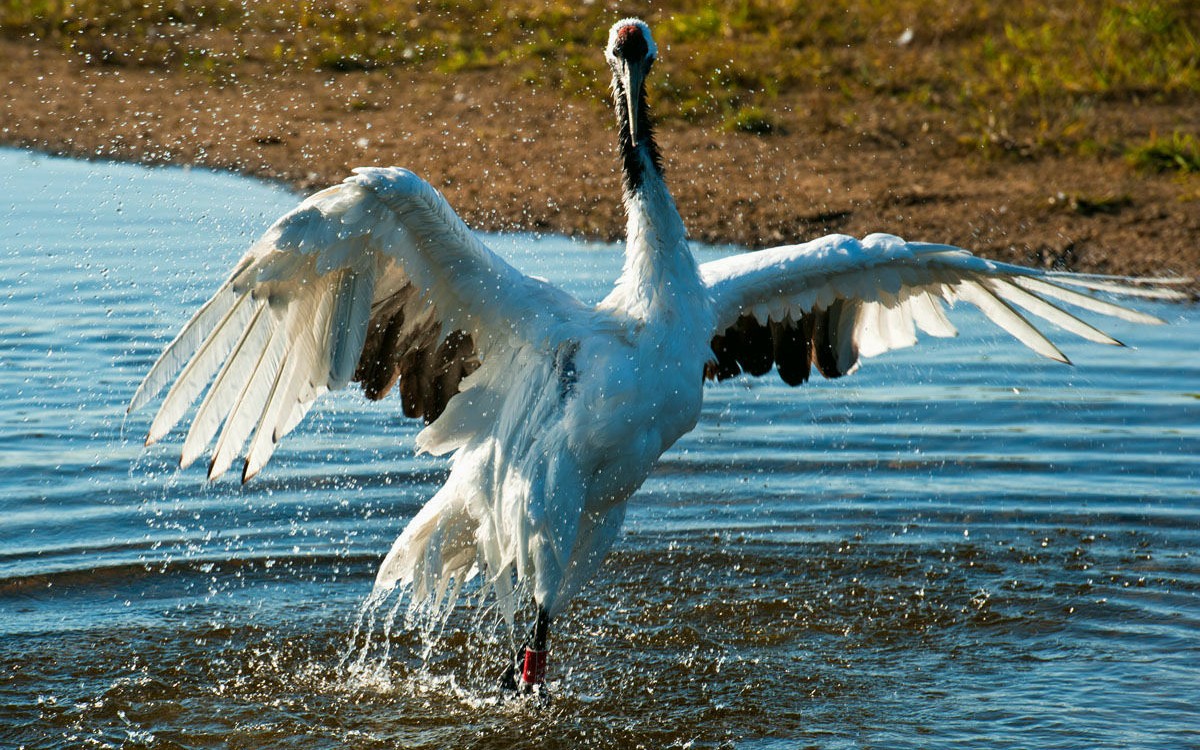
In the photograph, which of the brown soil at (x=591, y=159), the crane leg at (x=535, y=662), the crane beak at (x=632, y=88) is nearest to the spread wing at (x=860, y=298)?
the crane beak at (x=632, y=88)

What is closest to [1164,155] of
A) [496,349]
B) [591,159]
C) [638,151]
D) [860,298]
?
[591,159]

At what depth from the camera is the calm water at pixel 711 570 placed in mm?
5293

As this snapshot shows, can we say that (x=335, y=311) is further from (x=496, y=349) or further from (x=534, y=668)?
(x=534, y=668)

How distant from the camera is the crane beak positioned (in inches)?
209

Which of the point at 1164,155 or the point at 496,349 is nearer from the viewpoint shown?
the point at 496,349

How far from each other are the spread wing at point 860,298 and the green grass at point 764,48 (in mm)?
5718

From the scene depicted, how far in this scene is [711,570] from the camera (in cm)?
644

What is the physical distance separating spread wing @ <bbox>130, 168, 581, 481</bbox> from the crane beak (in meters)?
0.62

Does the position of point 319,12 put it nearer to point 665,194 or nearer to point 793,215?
point 793,215

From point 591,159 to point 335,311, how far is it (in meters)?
6.99

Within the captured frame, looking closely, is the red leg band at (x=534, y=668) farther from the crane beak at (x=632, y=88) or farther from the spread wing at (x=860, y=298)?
the crane beak at (x=632, y=88)

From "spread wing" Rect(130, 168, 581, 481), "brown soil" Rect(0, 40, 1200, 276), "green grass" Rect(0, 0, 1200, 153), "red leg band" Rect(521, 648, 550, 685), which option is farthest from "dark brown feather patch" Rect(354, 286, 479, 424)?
"green grass" Rect(0, 0, 1200, 153)

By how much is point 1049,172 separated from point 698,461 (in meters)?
4.90

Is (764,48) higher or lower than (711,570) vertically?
higher
